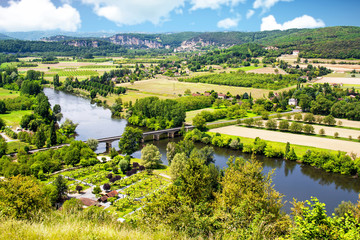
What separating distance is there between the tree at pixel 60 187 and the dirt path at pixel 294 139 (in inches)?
991

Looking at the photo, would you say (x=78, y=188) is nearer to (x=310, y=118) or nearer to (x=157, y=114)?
(x=157, y=114)

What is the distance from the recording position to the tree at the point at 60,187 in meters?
20.9

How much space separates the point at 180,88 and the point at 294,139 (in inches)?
1718

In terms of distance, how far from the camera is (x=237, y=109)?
5103 centimetres

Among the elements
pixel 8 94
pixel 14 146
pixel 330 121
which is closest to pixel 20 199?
pixel 14 146

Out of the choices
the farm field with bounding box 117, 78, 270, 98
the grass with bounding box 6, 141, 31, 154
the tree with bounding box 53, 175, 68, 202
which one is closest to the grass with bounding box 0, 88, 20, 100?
the farm field with bounding box 117, 78, 270, 98

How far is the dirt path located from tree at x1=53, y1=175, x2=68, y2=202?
25181 mm

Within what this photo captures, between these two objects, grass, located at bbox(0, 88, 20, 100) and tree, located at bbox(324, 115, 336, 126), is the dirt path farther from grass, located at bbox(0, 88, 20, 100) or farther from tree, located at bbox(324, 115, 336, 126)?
grass, located at bbox(0, 88, 20, 100)

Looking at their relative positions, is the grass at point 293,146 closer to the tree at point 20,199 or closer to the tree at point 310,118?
the tree at point 310,118

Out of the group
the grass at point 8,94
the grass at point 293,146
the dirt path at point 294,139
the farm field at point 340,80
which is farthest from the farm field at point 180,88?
the grass at point 293,146

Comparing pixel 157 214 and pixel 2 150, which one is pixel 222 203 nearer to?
pixel 157 214

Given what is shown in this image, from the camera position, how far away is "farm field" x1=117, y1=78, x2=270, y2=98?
7162cm

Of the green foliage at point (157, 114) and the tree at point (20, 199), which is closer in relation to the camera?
the tree at point (20, 199)

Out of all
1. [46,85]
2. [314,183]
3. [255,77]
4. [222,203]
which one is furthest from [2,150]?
[255,77]
